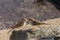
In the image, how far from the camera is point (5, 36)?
1.19 meters

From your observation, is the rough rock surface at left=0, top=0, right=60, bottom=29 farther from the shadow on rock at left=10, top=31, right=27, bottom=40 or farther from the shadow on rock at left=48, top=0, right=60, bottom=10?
the shadow on rock at left=10, top=31, right=27, bottom=40

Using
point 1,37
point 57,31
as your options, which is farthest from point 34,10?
point 57,31

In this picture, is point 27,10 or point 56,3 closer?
point 27,10

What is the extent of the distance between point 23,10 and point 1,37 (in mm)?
984

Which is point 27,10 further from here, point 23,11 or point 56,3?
point 56,3

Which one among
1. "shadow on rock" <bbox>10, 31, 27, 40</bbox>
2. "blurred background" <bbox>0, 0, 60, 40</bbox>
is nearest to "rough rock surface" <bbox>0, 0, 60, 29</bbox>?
"blurred background" <bbox>0, 0, 60, 40</bbox>

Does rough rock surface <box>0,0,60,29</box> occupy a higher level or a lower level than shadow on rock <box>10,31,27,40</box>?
higher

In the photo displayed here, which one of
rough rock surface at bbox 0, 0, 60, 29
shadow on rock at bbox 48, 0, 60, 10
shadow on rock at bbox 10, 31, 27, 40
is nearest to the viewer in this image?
shadow on rock at bbox 10, 31, 27, 40

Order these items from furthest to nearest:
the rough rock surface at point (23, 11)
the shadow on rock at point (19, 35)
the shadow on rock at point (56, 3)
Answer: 1. the shadow on rock at point (56, 3)
2. the rough rock surface at point (23, 11)
3. the shadow on rock at point (19, 35)

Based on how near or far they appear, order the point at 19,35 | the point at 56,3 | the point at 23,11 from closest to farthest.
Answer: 1. the point at 19,35
2. the point at 23,11
3. the point at 56,3

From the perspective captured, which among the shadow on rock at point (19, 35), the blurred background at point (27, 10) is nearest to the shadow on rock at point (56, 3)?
the blurred background at point (27, 10)

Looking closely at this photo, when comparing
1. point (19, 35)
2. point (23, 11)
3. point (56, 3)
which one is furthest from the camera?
point (56, 3)

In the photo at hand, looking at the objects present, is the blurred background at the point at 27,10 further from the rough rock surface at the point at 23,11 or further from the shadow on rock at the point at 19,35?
the shadow on rock at the point at 19,35

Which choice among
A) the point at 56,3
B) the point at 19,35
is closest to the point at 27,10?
the point at 56,3
